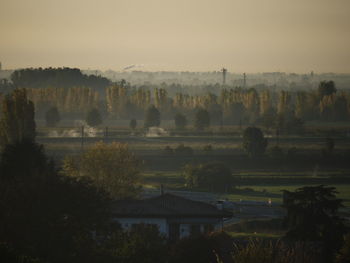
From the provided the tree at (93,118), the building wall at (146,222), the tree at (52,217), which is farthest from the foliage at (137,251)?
the tree at (93,118)

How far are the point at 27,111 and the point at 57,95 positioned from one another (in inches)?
2332

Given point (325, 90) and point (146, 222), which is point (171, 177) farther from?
point (325, 90)

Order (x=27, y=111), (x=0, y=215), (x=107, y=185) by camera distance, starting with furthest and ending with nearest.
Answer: (x=27, y=111) < (x=107, y=185) < (x=0, y=215)

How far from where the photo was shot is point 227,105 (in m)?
138

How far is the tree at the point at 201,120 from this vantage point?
106 meters

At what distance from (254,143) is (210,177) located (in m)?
13.3

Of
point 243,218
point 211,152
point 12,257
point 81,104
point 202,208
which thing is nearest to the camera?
point 12,257

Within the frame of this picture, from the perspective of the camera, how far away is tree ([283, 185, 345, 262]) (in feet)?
106

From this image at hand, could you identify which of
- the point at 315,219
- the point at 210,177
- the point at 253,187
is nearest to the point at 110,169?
the point at 210,177

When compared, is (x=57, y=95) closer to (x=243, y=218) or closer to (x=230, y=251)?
(x=243, y=218)

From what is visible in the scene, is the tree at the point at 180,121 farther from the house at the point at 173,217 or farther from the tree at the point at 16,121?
the house at the point at 173,217

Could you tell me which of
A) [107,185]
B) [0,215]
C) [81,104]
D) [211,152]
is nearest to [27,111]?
[211,152]

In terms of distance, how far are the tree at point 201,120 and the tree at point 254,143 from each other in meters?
25.7

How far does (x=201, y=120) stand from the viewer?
10675cm
